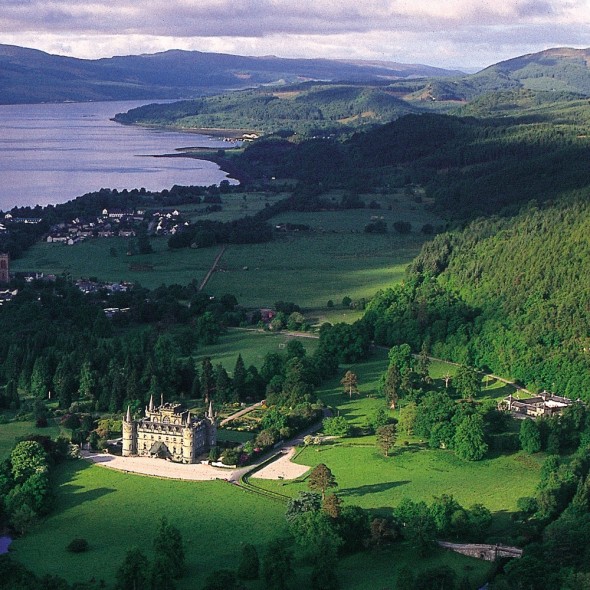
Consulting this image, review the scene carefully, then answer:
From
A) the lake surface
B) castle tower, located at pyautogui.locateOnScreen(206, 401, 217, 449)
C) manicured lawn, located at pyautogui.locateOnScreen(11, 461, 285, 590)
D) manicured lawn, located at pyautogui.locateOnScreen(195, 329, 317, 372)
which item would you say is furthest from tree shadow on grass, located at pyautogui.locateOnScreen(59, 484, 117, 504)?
the lake surface

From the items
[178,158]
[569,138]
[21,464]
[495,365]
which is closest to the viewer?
[21,464]

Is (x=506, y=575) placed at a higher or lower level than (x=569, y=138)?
lower

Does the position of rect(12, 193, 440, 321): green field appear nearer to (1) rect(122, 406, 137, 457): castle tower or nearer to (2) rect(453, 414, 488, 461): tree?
(2) rect(453, 414, 488, 461): tree

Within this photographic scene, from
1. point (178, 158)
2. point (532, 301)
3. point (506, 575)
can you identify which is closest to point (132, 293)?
point (532, 301)

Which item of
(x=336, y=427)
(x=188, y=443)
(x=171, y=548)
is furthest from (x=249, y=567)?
(x=336, y=427)

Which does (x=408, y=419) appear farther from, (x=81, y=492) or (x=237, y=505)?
(x=81, y=492)

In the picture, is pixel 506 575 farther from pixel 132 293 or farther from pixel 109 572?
pixel 132 293
